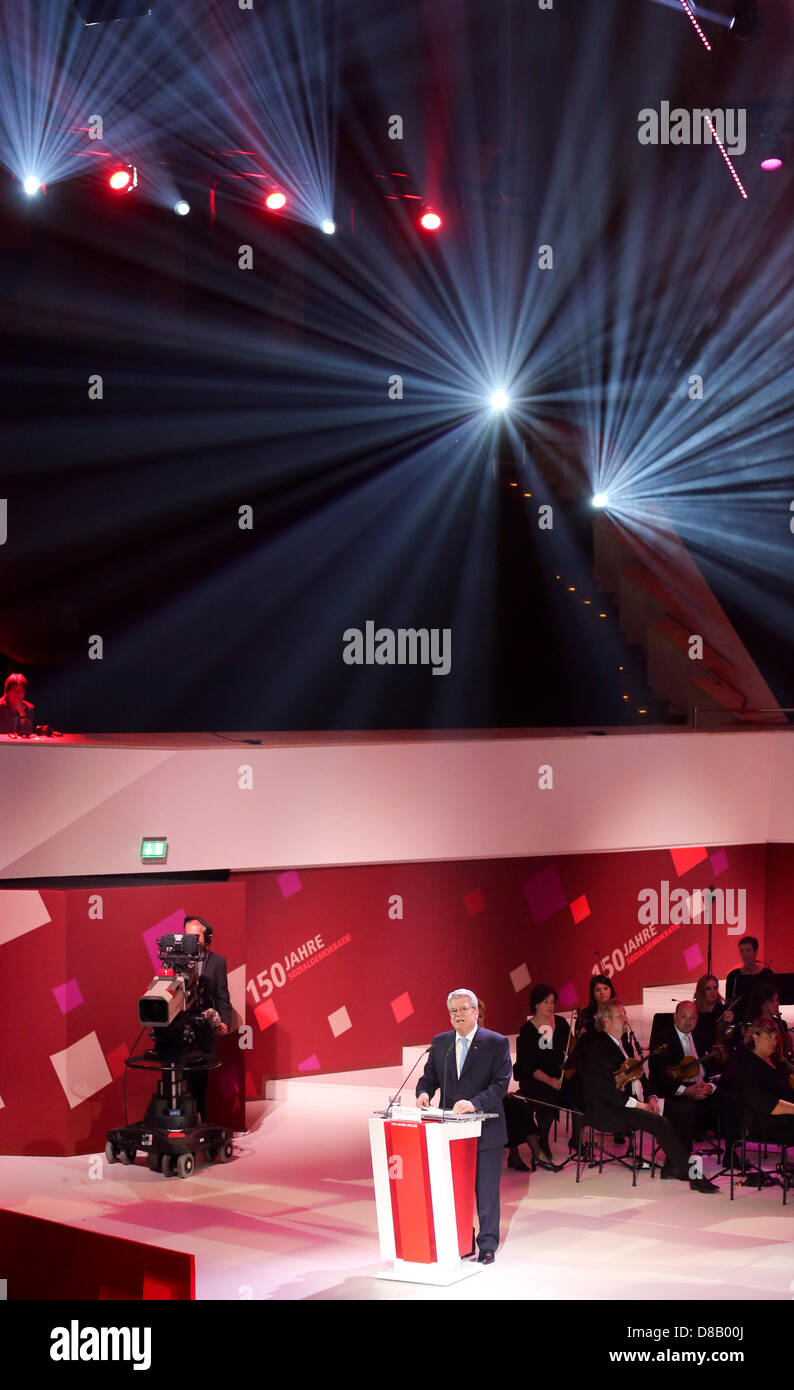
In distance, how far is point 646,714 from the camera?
12.7 metres

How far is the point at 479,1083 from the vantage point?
21.0ft

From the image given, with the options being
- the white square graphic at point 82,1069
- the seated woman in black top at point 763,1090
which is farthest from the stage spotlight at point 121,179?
the seated woman in black top at point 763,1090

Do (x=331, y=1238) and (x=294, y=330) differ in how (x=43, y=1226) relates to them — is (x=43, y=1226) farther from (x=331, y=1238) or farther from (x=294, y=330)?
(x=294, y=330)

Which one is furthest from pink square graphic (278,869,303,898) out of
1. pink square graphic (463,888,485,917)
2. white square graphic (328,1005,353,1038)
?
pink square graphic (463,888,485,917)

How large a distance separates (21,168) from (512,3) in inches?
152

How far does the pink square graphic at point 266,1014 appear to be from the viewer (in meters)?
9.65

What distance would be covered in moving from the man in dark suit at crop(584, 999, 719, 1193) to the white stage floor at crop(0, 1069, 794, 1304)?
149 mm

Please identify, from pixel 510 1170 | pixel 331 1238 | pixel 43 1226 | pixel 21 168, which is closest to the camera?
pixel 43 1226

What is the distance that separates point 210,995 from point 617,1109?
7.50ft

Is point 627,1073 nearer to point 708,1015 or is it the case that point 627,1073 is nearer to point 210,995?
point 708,1015

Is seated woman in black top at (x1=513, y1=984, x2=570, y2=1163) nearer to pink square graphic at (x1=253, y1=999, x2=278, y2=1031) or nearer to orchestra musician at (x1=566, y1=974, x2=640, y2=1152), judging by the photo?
orchestra musician at (x1=566, y1=974, x2=640, y2=1152)

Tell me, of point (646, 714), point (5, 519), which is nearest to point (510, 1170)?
point (646, 714)

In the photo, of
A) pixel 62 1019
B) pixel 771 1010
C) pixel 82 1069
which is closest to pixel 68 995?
pixel 62 1019

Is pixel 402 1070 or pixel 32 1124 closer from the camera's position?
pixel 32 1124
